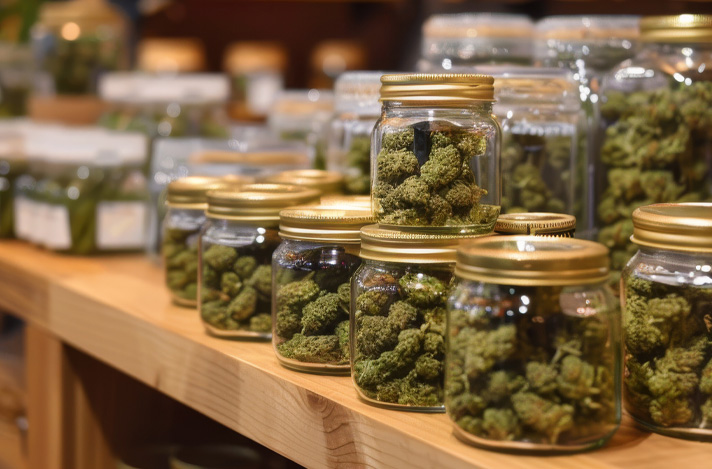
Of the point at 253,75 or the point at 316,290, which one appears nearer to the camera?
the point at 316,290

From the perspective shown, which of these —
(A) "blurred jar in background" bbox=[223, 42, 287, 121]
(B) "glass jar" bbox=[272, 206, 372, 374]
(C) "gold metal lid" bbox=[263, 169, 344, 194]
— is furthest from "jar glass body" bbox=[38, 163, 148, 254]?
(A) "blurred jar in background" bbox=[223, 42, 287, 121]

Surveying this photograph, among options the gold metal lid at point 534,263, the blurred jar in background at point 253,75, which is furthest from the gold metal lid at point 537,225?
the blurred jar in background at point 253,75

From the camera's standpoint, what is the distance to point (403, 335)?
88cm

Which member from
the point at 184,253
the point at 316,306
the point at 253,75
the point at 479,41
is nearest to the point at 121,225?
the point at 184,253

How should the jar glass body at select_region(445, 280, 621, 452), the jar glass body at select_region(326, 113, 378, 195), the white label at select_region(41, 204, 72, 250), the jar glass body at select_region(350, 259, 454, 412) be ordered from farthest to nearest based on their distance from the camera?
the white label at select_region(41, 204, 72, 250), the jar glass body at select_region(326, 113, 378, 195), the jar glass body at select_region(350, 259, 454, 412), the jar glass body at select_region(445, 280, 621, 452)

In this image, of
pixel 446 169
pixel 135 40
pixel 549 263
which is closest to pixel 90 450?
pixel 446 169

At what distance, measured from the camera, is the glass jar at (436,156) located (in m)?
→ 0.92

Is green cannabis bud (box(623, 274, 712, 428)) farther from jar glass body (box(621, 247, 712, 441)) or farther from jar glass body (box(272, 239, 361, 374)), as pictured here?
jar glass body (box(272, 239, 361, 374))

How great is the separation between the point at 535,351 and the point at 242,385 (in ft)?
1.43

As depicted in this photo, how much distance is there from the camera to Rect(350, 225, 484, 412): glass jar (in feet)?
2.89

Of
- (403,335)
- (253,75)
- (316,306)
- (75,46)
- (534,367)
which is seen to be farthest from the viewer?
(253,75)

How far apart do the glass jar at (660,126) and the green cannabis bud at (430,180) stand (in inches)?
10.5

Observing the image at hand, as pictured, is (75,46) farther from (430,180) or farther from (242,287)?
(430,180)

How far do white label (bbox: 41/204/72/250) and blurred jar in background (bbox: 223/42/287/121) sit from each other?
237 centimetres
